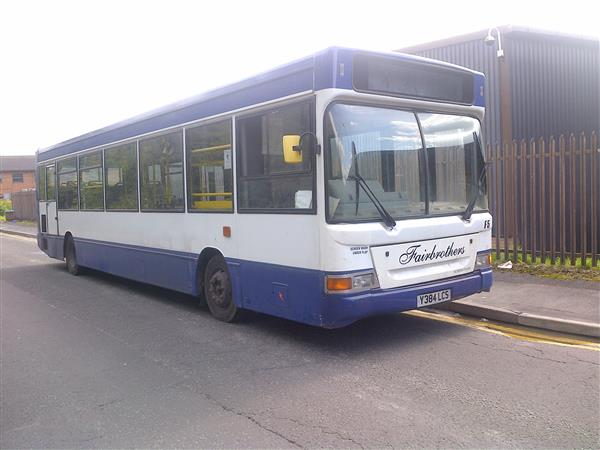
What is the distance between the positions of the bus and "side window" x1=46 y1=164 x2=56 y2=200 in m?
6.23

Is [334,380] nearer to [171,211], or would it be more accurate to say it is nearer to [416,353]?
[416,353]

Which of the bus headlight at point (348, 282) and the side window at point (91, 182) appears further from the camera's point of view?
the side window at point (91, 182)

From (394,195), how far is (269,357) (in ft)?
6.82

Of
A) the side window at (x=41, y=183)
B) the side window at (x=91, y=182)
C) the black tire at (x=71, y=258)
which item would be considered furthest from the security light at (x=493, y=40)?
the side window at (x=41, y=183)

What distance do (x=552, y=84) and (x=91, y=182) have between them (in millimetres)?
11505

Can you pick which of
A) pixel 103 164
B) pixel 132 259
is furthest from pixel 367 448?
Result: pixel 103 164

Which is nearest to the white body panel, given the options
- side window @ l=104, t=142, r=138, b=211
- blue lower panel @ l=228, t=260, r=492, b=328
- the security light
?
side window @ l=104, t=142, r=138, b=211

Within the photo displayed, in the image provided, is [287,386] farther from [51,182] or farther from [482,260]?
[51,182]

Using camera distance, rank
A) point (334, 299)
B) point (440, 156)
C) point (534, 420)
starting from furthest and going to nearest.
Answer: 1. point (440, 156)
2. point (334, 299)
3. point (534, 420)

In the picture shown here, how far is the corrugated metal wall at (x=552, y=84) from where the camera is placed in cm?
1395

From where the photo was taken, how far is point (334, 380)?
16.6ft

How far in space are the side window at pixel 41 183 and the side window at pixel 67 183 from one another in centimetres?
129

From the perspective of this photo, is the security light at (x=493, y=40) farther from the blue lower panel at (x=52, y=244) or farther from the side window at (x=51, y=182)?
the blue lower panel at (x=52, y=244)

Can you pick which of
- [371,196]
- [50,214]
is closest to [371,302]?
[371,196]
